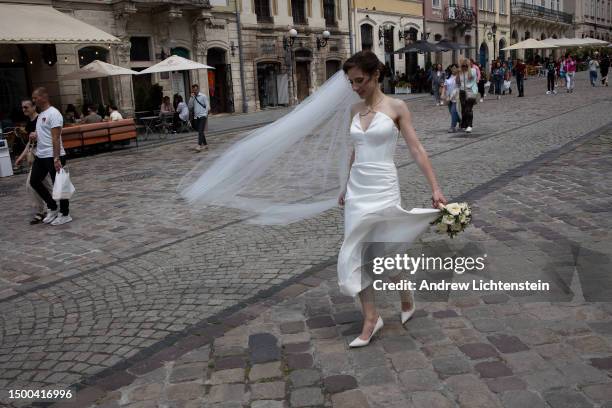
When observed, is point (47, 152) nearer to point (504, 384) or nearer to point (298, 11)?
point (504, 384)

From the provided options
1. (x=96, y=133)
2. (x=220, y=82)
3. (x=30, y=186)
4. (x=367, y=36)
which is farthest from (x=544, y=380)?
(x=367, y=36)

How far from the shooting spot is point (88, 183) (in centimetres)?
1090

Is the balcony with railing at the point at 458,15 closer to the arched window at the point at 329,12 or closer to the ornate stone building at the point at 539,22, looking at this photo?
the ornate stone building at the point at 539,22

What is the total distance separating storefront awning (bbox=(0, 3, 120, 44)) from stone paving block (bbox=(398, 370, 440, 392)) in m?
15.8

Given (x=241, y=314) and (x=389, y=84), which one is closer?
(x=241, y=314)

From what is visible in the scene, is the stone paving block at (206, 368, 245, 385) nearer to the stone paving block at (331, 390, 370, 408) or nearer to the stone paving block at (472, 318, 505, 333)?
the stone paving block at (331, 390, 370, 408)

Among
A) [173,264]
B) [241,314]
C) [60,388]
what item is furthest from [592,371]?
[173,264]

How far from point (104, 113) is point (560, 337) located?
19.1m

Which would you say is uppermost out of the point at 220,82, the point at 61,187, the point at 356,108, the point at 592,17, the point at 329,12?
the point at 592,17

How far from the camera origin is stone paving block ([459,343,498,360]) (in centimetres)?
343

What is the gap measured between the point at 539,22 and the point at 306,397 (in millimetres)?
63985

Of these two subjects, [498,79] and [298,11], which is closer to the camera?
[498,79]

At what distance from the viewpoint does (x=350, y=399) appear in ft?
10.1

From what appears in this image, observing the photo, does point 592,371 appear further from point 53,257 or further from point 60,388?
point 53,257
